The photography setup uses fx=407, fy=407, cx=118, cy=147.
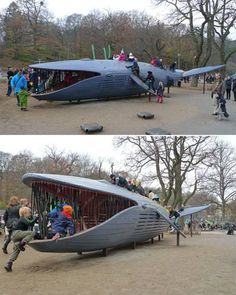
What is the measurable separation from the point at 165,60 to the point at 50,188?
55.5 meters

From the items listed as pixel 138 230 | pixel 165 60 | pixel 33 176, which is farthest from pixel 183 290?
pixel 165 60

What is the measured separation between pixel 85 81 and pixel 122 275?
12.7m

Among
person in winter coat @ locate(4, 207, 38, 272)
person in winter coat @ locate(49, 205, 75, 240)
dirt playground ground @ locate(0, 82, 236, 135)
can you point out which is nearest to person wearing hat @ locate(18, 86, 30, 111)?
dirt playground ground @ locate(0, 82, 236, 135)

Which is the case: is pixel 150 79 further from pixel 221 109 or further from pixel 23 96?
pixel 23 96

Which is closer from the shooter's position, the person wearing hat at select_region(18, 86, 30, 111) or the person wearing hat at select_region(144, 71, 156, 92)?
the person wearing hat at select_region(18, 86, 30, 111)

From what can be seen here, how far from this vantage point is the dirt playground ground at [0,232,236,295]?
22.7 ft

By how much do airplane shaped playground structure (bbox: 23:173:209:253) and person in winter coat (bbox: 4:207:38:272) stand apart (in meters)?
0.68

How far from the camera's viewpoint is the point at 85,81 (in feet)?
63.7

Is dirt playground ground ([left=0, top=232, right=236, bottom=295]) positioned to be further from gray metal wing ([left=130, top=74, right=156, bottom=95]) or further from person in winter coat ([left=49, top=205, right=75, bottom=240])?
gray metal wing ([left=130, top=74, right=156, bottom=95])

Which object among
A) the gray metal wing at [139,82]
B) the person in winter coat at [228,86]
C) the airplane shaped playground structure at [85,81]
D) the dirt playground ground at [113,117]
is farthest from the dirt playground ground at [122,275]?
the person in winter coat at [228,86]

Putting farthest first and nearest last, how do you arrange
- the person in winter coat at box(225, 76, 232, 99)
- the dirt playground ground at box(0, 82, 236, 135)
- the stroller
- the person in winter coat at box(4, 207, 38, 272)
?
the person in winter coat at box(225, 76, 232, 99), the stroller, the dirt playground ground at box(0, 82, 236, 135), the person in winter coat at box(4, 207, 38, 272)

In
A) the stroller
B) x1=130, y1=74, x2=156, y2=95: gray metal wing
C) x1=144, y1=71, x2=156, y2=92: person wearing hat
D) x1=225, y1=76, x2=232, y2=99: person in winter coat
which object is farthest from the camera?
x1=225, y1=76, x2=232, y2=99: person in winter coat

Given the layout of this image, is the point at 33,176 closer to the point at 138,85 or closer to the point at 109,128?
the point at 109,128

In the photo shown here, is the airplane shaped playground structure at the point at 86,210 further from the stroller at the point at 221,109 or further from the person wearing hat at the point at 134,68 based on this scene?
the person wearing hat at the point at 134,68
